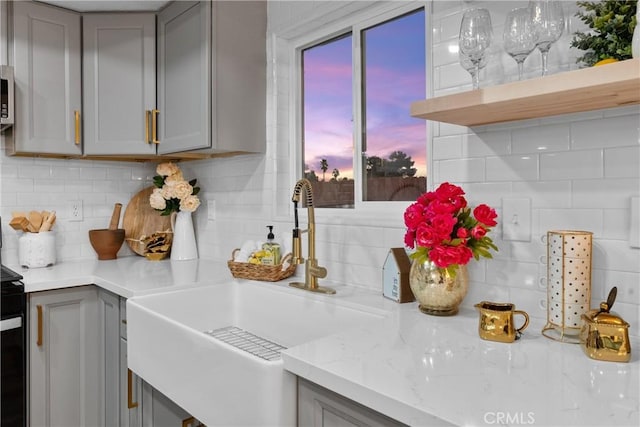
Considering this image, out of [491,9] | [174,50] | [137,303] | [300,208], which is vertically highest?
[174,50]

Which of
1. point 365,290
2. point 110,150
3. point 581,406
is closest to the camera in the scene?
point 581,406

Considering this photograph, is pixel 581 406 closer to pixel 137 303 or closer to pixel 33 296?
pixel 137 303

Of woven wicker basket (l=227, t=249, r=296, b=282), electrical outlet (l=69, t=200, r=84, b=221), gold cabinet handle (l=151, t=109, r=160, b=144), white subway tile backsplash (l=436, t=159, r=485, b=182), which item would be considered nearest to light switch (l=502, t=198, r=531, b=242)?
white subway tile backsplash (l=436, t=159, r=485, b=182)

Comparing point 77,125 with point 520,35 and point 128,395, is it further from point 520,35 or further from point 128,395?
point 520,35

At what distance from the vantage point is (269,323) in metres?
1.82

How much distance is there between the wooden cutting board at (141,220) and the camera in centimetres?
280

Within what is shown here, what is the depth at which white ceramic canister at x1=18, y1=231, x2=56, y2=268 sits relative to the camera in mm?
2301

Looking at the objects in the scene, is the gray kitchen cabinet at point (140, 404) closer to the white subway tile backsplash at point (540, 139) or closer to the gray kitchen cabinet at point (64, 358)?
the gray kitchen cabinet at point (64, 358)

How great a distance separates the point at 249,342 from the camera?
1.79 metres

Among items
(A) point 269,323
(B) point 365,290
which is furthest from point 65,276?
(B) point 365,290

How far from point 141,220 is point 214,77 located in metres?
1.18

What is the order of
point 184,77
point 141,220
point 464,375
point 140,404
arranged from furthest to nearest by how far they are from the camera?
point 141,220
point 184,77
point 140,404
point 464,375

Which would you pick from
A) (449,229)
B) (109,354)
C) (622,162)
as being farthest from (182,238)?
(622,162)

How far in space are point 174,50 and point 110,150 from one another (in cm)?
64
